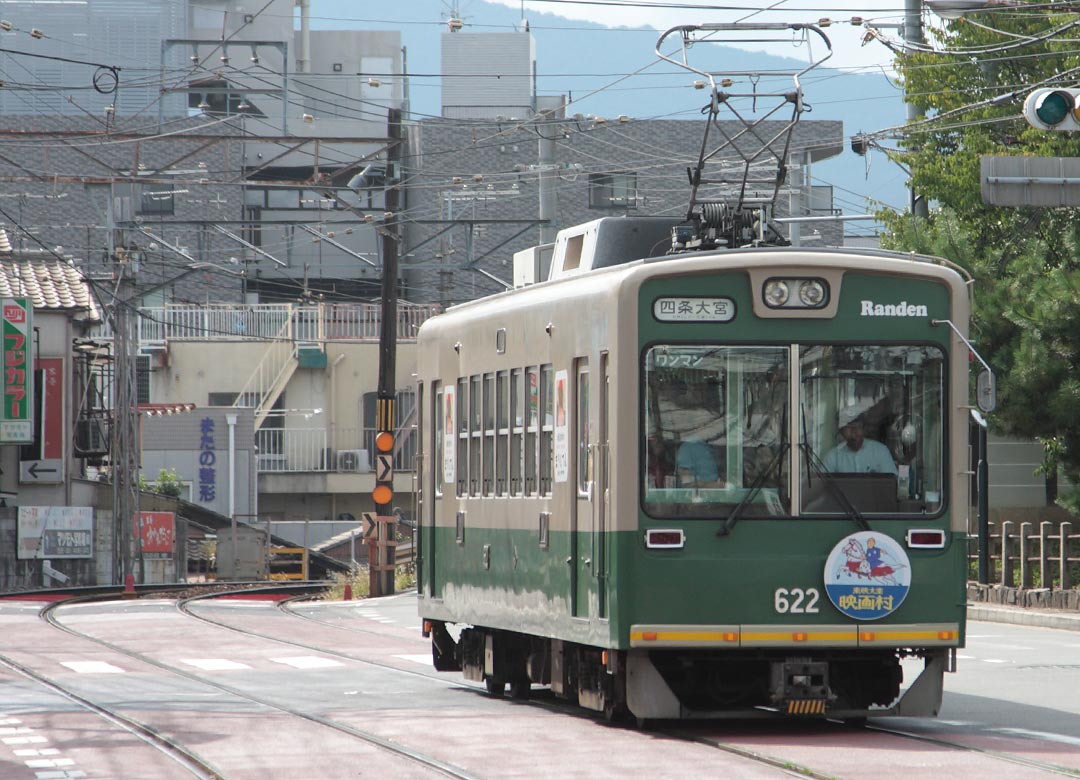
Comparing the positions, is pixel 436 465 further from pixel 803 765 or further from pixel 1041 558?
pixel 1041 558

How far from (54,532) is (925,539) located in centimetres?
3681

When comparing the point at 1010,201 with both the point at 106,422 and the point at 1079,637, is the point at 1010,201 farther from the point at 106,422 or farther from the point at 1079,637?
the point at 106,422

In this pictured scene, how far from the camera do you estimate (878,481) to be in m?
12.4

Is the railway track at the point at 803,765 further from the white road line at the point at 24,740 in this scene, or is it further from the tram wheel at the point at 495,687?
the white road line at the point at 24,740

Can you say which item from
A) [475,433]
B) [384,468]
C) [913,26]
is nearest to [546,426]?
[475,433]

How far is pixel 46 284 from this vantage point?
168 feet

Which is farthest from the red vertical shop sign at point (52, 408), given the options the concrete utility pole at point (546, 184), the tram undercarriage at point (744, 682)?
the tram undercarriage at point (744, 682)

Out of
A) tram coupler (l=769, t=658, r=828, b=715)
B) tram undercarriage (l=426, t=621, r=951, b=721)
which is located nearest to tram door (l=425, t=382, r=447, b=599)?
tram undercarriage (l=426, t=621, r=951, b=721)

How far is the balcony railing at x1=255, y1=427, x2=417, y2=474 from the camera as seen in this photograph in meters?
61.4

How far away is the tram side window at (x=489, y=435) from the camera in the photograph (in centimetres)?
1500

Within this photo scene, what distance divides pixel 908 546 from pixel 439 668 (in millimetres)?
6266

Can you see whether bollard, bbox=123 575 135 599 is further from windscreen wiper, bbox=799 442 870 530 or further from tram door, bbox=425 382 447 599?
windscreen wiper, bbox=799 442 870 530

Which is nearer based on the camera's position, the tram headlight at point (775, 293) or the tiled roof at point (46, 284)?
the tram headlight at point (775, 293)

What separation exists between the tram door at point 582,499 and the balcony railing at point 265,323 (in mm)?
49439
